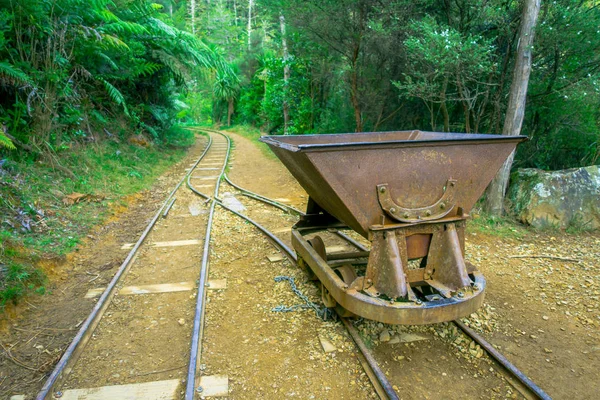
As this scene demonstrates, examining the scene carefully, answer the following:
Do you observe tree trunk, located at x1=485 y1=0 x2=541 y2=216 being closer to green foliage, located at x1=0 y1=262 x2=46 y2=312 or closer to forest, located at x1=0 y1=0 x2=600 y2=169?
forest, located at x1=0 y1=0 x2=600 y2=169

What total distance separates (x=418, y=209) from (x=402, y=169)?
0.40 m

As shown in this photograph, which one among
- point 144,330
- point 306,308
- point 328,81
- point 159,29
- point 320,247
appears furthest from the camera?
point 328,81

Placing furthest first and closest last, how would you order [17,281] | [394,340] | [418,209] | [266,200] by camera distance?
1. [266,200]
2. [17,281]
3. [394,340]
4. [418,209]

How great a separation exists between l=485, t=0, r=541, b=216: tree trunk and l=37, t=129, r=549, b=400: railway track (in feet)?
9.89

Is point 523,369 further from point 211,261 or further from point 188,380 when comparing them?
point 211,261

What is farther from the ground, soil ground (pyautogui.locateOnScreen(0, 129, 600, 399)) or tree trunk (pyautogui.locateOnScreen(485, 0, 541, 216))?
tree trunk (pyautogui.locateOnScreen(485, 0, 541, 216))

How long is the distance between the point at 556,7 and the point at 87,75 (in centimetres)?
1042

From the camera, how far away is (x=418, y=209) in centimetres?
317

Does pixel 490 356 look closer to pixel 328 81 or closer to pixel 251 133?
pixel 328 81

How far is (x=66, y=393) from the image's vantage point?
286 cm

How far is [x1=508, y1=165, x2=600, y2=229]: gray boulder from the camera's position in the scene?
6160 mm

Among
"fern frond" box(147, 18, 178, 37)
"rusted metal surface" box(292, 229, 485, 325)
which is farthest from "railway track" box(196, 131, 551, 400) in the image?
"fern frond" box(147, 18, 178, 37)

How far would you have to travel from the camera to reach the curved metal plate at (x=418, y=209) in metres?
3.04

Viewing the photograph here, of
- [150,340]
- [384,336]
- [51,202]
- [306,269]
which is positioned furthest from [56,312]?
[384,336]
